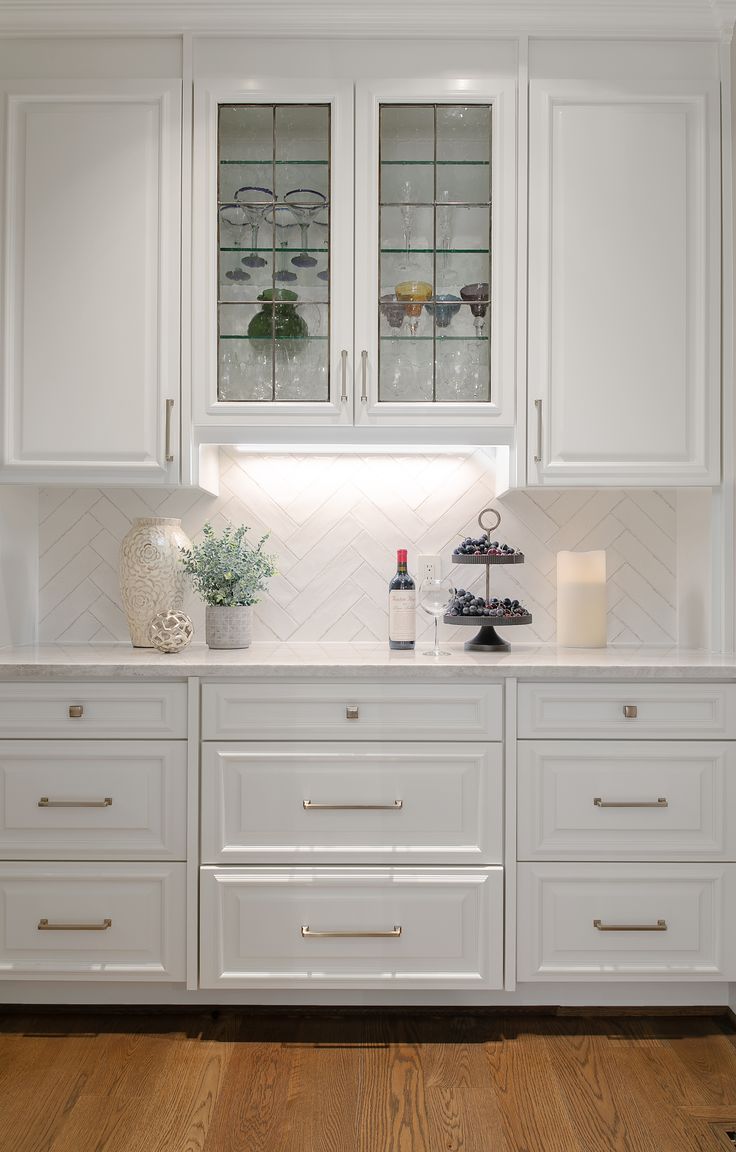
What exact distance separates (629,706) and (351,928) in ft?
2.95

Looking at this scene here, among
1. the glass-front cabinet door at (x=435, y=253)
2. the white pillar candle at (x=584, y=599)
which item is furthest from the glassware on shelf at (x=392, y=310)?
the white pillar candle at (x=584, y=599)

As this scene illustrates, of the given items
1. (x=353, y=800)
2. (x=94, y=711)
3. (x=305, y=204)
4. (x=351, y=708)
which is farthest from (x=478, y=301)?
(x=94, y=711)

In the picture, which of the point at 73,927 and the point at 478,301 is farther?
the point at 478,301

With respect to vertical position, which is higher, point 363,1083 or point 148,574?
point 148,574

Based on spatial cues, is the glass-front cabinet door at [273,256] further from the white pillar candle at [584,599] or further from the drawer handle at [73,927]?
the drawer handle at [73,927]

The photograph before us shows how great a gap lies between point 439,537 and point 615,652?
663 millimetres

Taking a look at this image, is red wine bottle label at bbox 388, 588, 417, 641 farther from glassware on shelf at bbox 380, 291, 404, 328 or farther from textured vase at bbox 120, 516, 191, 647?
glassware on shelf at bbox 380, 291, 404, 328

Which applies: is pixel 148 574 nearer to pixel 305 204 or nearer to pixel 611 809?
pixel 305 204

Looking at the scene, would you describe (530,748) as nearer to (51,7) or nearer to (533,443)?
(533,443)

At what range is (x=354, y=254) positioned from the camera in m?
2.28

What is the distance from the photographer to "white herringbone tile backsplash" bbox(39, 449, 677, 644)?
8.77 feet

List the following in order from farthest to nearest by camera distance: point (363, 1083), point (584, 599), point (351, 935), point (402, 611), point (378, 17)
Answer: point (584, 599)
point (402, 611)
point (378, 17)
point (351, 935)
point (363, 1083)

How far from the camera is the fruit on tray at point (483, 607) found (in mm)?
2395

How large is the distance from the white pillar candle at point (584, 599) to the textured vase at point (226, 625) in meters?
0.97
